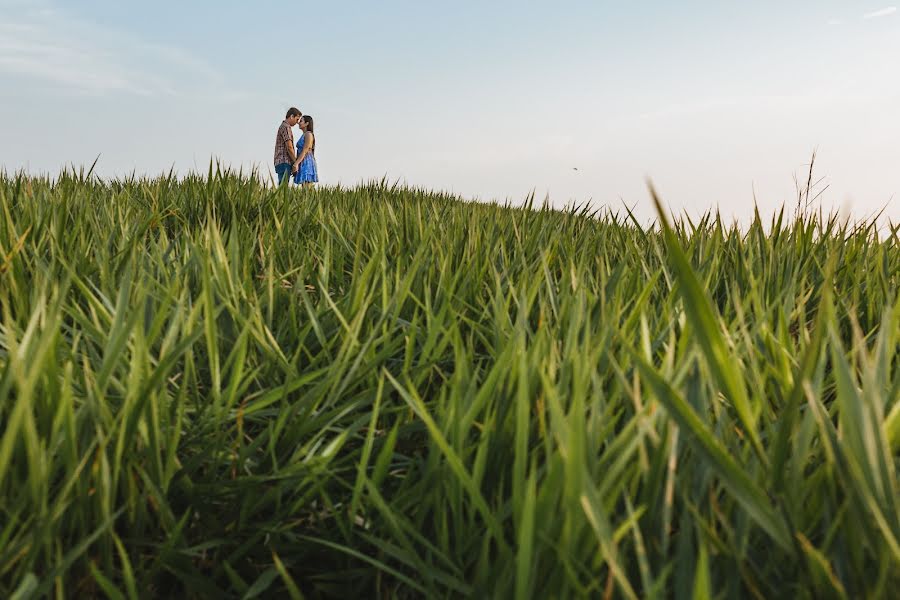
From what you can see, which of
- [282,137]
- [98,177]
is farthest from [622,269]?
[282,137]

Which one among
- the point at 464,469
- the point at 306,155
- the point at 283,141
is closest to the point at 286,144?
the point at 283,141

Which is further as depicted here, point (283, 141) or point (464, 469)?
point (283, 141)

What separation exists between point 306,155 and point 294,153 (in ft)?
1.78

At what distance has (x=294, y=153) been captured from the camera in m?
9.74

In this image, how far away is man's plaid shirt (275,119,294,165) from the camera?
9.73m

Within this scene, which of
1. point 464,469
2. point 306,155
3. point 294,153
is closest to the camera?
point 464,469

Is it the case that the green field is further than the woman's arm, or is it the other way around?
the woman's arm

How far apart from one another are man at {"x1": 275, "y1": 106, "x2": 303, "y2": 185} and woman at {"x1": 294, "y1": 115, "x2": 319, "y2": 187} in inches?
4.8

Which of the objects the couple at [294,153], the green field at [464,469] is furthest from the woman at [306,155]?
the green field at [464,469]

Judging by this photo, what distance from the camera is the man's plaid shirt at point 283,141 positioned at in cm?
973

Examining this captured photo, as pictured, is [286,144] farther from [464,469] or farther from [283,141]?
[464,469]

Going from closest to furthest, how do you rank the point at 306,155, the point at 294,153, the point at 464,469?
1. the point at 464,469
2. the point at 294,153
3. the point at 306,155

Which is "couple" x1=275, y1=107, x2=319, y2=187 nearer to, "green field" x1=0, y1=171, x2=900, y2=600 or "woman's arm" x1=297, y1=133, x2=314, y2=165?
"woman's arm" x1=297, y1=133, x2=314, y2=165

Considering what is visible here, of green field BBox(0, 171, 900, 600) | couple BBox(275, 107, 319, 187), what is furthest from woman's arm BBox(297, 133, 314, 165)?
green field BBox(0, 171, 900, 600)
